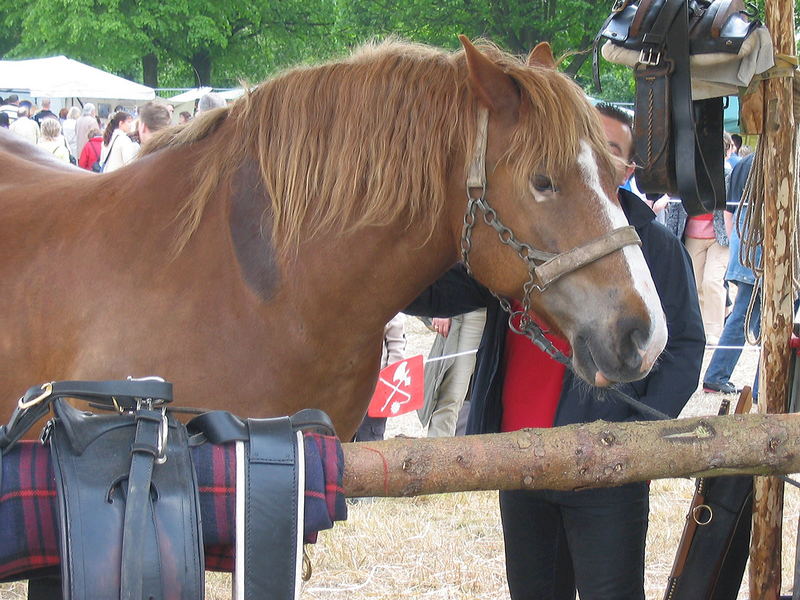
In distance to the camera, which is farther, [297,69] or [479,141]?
[297,69]

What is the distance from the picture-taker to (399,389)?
13.7ft

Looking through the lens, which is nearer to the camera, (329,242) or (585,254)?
(585,254)

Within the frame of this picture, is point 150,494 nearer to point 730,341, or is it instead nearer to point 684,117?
point 684,117

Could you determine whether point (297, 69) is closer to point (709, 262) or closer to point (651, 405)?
point (651, 405)

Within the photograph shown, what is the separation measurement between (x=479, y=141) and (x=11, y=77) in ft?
56.7

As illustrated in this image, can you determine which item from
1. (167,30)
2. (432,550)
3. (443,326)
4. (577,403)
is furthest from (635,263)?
(167,30)

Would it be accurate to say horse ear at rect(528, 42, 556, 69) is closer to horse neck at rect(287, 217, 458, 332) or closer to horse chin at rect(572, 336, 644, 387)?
horse neck at rect(287, 217, 458, 332)

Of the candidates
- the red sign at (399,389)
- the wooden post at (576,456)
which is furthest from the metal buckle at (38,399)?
the red sign at (399,389)

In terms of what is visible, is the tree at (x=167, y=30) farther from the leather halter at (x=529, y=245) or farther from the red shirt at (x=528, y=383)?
the leather halter at (x=529, y=245)

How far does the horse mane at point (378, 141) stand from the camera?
204 cm

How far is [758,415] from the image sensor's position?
62.0 inches

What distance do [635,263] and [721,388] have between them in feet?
16.9

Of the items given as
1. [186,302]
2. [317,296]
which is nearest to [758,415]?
[317,296]

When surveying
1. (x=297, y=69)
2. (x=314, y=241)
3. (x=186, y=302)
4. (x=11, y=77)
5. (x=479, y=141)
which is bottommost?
(x=186, y=302)
